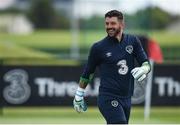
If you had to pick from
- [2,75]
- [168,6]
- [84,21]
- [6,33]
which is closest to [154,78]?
[2,75]

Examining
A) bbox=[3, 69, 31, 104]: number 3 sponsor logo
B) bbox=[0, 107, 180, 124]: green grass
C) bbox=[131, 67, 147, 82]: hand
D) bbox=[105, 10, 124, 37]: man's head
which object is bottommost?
bbox=[0, 107, 180, 124]: green grass

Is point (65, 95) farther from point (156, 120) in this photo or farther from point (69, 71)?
point (156, 120)

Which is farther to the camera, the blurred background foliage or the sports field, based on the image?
the sports field

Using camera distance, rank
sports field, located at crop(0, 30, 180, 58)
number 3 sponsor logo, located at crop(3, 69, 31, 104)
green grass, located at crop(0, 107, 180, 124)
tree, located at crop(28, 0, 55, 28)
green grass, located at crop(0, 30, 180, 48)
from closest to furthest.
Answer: green grass, located at crop(0, 107, 180, 124) < number 3 sponsor logo, located at crop(3, 69, 31, 104) < sports field, located at crop(0, 30, 180, 58) < green grass, located at crop(0, 30, 180, 48) < tree, located at crop(28, 0, 55, 28)

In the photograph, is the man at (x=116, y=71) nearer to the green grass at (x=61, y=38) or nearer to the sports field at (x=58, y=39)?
the sports field at (x=58, y=39)

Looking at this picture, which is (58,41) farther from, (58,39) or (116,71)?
(116,71)

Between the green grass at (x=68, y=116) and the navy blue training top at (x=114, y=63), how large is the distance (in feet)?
24.8

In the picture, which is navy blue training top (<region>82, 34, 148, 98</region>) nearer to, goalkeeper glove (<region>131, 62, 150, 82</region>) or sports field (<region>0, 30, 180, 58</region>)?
goalkeeper glove (<region>131, 62, 150, 82</region>)

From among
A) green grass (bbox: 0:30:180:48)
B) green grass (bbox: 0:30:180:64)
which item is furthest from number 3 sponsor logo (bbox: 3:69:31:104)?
green grass (bbox: 0:30:180:48)

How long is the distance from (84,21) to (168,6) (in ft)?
37.3

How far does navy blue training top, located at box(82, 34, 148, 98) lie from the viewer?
11773 millimetres

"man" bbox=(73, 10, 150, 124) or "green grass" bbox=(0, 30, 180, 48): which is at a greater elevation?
"man" bbox=(73, 10, 150, 124)

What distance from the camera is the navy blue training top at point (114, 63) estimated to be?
11.8 metres

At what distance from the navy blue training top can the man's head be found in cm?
18
